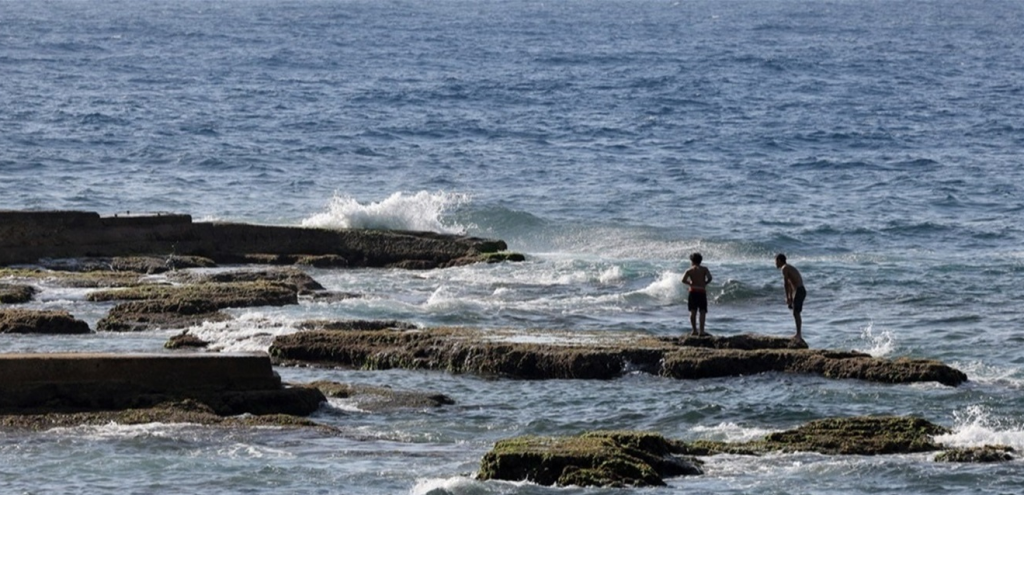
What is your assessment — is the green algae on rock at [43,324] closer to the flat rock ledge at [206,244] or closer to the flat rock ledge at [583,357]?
the flat rock ledge at [583,357]

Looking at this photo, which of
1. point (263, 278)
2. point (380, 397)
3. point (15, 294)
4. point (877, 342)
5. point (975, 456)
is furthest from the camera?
point (263, 278)

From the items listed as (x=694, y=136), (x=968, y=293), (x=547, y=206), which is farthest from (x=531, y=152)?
(x=968, y=293)

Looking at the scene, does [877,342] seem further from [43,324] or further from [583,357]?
[43,324]

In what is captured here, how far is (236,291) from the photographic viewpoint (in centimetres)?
1892

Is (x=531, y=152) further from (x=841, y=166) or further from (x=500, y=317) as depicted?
(x=500, y=317)

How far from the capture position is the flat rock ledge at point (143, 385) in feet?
39.4

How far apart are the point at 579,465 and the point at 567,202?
25.7m

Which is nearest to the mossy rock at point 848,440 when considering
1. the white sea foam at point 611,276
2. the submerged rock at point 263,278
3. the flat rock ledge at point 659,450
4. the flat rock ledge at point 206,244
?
the flat rock ledge at point 659,450

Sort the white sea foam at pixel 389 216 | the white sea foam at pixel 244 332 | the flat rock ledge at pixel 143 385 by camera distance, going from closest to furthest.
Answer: the flat rock ledge at pixel 143 385
the white sea foam at pixel 244 332
the white sea foam at pixel 389 216

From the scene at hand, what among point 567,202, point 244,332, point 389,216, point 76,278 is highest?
point 567,202

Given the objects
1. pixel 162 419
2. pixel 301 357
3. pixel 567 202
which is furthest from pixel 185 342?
pixel 567 202

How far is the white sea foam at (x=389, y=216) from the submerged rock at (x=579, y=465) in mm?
19294

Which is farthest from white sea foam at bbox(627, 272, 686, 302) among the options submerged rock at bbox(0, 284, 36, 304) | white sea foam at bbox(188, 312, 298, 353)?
submerged rock at bbox(0, 284, 36, 304)

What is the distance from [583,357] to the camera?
15.1 m
